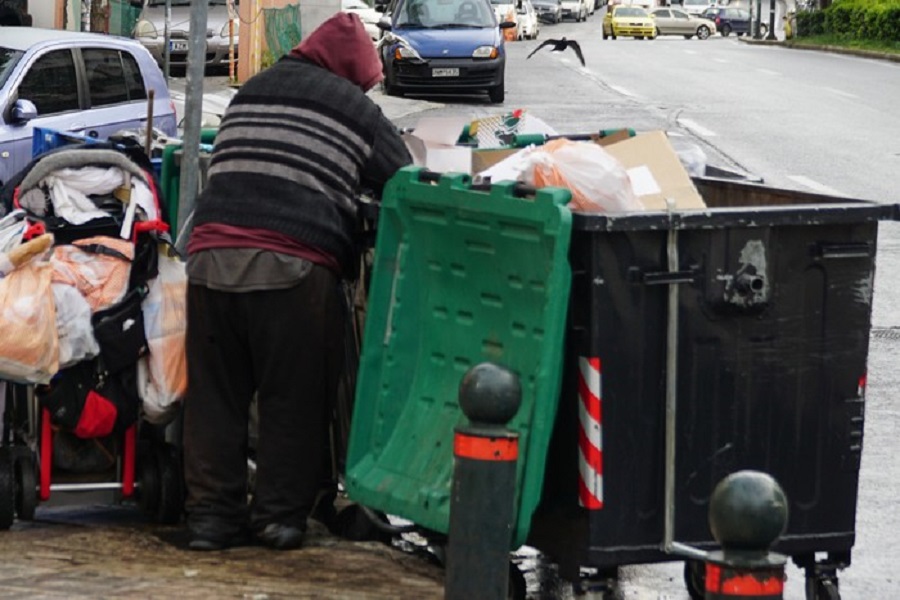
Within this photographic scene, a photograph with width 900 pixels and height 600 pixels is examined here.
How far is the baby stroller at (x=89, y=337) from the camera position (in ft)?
20.2

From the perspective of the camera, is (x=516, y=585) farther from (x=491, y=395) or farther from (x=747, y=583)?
(x=747, y=583)

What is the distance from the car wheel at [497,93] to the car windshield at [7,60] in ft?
45.3

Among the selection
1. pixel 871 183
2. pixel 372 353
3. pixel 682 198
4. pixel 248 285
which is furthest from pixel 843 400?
pixel 871 183

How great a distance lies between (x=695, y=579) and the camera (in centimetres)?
585

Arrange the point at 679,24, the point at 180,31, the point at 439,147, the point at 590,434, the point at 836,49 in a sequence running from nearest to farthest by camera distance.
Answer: the point at 590,434, the point at 439,147, the point at 180,31, the point at 836,49, the point at 679,24

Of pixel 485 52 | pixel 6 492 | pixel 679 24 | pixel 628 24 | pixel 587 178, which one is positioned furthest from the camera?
pixel 679 24

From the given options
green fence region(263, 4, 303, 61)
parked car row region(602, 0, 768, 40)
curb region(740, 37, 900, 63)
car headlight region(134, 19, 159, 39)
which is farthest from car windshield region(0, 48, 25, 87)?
parked car row region(602, 0, 768, 40)

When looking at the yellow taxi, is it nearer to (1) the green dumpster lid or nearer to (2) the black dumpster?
(1) the green dumpster lid

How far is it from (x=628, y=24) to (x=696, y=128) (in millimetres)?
48159

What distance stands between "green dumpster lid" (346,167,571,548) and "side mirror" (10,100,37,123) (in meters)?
8.72

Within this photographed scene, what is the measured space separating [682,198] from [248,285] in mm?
1424

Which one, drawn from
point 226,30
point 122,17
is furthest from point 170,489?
point 122,17

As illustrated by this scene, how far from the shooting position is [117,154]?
21.8 feet

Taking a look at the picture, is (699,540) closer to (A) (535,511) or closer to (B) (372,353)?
(A) (535,511)
